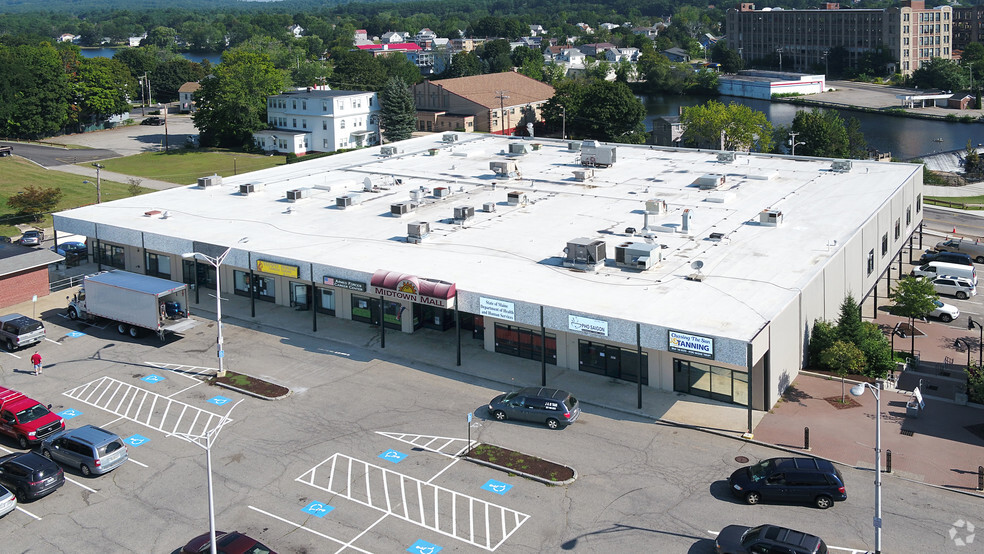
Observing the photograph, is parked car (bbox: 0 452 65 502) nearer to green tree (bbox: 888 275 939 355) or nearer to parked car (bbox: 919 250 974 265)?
green tree (bbox: 888 275 939 355)

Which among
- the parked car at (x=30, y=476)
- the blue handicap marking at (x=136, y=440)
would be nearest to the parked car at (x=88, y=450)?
the parked car at (x=30, y=476)

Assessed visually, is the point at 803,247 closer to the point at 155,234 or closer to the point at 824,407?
the point at 824,407

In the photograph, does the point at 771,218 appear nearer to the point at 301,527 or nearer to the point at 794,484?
the point at 794,484

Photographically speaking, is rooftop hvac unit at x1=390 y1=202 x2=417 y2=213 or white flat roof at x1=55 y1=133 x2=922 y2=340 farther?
rooftop hvac unit at x1=390 y1=202 x2=417 y2=213

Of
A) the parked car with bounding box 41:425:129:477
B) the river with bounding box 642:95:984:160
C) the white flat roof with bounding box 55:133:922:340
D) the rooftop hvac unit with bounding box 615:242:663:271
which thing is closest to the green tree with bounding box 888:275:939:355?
the white flat roof with bounding box 55:133:922:340

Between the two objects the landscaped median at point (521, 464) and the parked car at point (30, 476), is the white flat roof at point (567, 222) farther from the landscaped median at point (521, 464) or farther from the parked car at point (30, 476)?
the parked car at point (30, 476)
